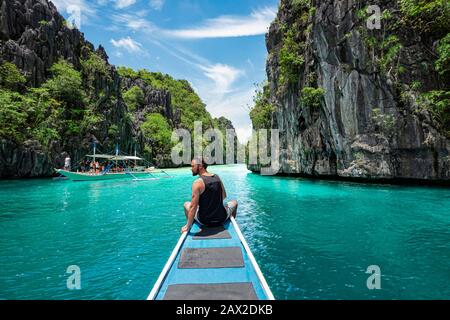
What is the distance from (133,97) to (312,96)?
188ft

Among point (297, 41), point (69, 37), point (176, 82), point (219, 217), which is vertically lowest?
point (219, 217)

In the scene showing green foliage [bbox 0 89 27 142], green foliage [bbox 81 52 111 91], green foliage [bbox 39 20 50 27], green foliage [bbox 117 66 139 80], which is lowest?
green foliage [bbox 0 89 27 142]

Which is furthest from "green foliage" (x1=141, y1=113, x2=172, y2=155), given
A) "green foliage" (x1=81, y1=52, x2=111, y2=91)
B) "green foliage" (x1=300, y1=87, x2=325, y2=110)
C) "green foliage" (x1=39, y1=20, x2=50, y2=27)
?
"green foliage" (x1=300, y1=87, x2=325, y2=110)

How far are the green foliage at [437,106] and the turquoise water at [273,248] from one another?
6974 millimetres

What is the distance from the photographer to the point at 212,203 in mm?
5359

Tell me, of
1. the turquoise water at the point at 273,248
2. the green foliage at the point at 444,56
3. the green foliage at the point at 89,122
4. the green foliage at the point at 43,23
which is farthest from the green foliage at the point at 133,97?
the green foliage at the point at 444,56

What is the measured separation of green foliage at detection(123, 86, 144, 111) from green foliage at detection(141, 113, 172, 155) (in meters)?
5.23

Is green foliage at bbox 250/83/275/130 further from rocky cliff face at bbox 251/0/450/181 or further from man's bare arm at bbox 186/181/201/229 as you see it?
man's bare arm at bbox 186/181/201/229

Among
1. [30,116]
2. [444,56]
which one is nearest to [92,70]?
[30,116]

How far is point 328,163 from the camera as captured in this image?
24.8 meters

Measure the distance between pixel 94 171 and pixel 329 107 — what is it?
89.0ft

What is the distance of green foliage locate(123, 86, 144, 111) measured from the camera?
69312 millimetres
